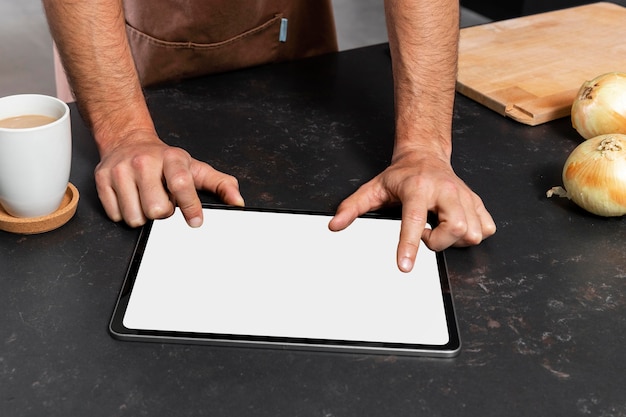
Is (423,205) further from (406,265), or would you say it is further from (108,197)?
(108,197)

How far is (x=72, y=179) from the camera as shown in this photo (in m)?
1.06

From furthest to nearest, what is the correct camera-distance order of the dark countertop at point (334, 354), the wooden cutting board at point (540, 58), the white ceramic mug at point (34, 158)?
the wooden cutting board at point (540, 58) < the white ceramic mug at point (34, 158) < the dark countertop at point (334, 354)

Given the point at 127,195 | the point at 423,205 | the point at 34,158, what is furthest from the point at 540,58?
the point at 34,158

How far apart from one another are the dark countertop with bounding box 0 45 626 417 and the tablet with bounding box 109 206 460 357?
0.05ft

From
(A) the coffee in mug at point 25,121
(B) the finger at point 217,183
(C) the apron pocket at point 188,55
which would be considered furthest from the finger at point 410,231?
(C) the apron pocket at point 188,55

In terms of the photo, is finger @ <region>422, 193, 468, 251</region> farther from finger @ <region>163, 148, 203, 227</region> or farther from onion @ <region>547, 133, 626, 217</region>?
finger @ <region>163, 148, 203, 227</region>

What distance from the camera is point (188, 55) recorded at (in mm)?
1424

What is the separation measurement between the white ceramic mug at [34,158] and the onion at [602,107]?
28.7 inches

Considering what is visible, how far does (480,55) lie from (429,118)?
0.36 meters

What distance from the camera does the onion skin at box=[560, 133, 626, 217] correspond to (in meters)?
0.98

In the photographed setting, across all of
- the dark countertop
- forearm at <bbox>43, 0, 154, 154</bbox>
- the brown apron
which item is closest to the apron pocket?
the brown apron

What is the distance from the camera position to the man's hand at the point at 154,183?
940 mm

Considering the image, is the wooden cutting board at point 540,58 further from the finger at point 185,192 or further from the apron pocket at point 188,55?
the finger at point 185,192

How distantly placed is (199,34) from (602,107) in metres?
0.71
